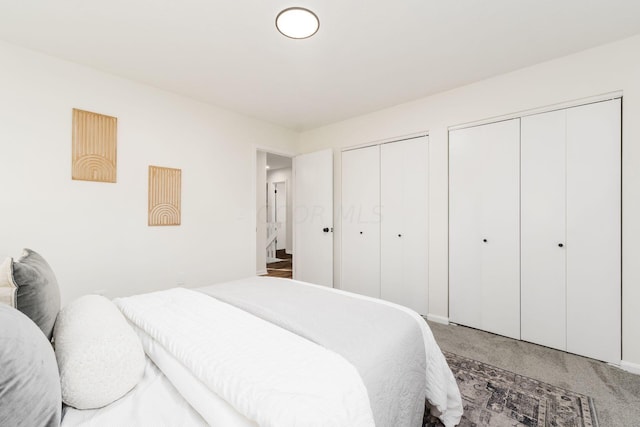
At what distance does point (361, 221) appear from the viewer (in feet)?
12.5

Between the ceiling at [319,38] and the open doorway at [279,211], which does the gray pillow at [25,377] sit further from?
the open doorway at [279,211]

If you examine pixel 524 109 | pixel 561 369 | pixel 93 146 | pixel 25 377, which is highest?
pixel 524 109

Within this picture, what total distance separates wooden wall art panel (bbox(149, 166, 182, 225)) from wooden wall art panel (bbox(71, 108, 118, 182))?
0.36 m

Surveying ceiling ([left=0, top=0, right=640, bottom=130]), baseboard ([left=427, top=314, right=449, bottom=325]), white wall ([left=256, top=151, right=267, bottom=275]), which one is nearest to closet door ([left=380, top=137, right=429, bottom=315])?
baseboard ([left=427, top=314, right=449, bottom=325])

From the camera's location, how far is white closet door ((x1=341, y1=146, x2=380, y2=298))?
3.68 m

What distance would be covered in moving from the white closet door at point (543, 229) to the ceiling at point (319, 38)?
0.68 metres

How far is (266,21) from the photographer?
1.94 m

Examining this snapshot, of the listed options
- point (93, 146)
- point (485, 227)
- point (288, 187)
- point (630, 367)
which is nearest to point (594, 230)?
point (485, 227)

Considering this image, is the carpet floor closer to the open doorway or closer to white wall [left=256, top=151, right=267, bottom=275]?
white wall [left=256, top=151, right=267, bottom=275]

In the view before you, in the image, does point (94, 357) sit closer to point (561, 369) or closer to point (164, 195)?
point (164, 195)

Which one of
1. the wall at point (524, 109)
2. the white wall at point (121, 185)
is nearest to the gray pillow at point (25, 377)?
the white wall at point (121, 185)

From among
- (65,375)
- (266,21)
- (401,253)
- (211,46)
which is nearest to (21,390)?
(65,375)

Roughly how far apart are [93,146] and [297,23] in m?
2.19

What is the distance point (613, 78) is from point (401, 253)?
241 cm
